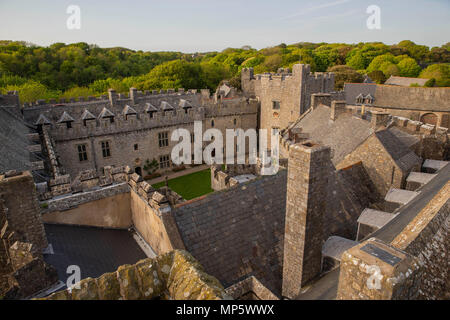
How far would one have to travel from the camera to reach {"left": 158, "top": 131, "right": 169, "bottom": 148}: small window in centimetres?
3059

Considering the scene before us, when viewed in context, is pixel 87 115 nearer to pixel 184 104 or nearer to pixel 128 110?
pixel 128 110

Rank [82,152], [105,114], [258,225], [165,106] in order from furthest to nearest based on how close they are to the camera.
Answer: [165,106] → [105,114] → [82,152] → [258,225]

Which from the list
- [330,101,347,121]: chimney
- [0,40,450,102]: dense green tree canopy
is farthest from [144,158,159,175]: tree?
[0,40,450,102]: dense green tree canopy

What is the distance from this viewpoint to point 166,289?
4.15 meters

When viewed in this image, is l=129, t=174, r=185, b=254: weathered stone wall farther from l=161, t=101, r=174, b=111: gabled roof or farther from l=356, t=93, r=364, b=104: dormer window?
l=356, t=93, r=364, b=104: dormer window

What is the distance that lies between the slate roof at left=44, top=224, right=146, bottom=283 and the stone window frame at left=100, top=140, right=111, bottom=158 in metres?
17.4

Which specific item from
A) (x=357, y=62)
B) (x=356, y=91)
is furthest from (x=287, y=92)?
(x=357, y=62)

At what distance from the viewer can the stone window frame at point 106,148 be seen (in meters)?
27.6

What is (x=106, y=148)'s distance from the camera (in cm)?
2784

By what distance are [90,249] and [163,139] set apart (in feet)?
69.6

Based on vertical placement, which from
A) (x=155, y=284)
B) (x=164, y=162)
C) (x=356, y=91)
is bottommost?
(x=164, y=162)

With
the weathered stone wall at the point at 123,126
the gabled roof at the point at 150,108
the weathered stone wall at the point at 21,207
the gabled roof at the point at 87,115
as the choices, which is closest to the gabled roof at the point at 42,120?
the weathered stone wall at the point at 123,126
